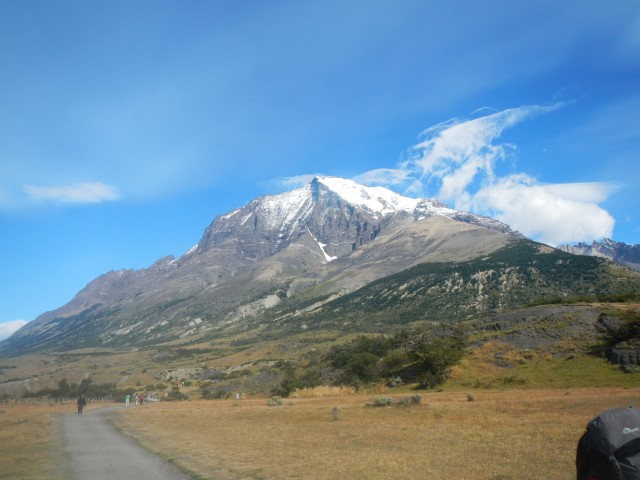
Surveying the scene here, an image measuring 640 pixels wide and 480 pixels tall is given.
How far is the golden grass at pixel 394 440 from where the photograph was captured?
47.0ft

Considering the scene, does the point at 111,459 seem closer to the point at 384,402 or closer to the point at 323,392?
the point at 384,402

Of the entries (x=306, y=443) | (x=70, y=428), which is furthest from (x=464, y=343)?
(x=70, y=428)

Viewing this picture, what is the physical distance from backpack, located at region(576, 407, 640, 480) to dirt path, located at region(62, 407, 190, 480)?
11215 millimetres

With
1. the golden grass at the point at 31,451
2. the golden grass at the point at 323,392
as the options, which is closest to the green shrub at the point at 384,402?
the golden grass at the point at 323,392

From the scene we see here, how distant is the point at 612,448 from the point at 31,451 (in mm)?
22939

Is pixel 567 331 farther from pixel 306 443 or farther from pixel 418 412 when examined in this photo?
pixel 306 443

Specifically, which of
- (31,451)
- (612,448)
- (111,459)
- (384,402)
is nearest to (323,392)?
(384,402)

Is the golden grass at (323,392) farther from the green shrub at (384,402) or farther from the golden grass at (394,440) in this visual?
the golden grass at (394,440)

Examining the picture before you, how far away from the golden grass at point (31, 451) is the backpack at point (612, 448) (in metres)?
14.9

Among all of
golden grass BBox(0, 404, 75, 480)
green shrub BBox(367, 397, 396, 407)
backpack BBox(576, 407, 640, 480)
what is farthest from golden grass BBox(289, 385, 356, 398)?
backpack BBox(576, 407, 640, 480)

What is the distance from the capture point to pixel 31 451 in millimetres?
20703

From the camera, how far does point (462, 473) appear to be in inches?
535

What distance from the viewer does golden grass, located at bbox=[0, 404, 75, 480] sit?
15672 millimetres

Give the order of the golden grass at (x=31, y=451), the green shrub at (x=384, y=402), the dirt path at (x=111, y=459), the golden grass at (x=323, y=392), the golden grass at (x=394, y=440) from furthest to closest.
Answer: the golden grass at (x=323, y=392)
the green shrub at (x=384, y=402)
the golden grass at (x=31, y=451)
the dirt path at (x=111, y=459)
the golden grass at (x=394, y=440)
